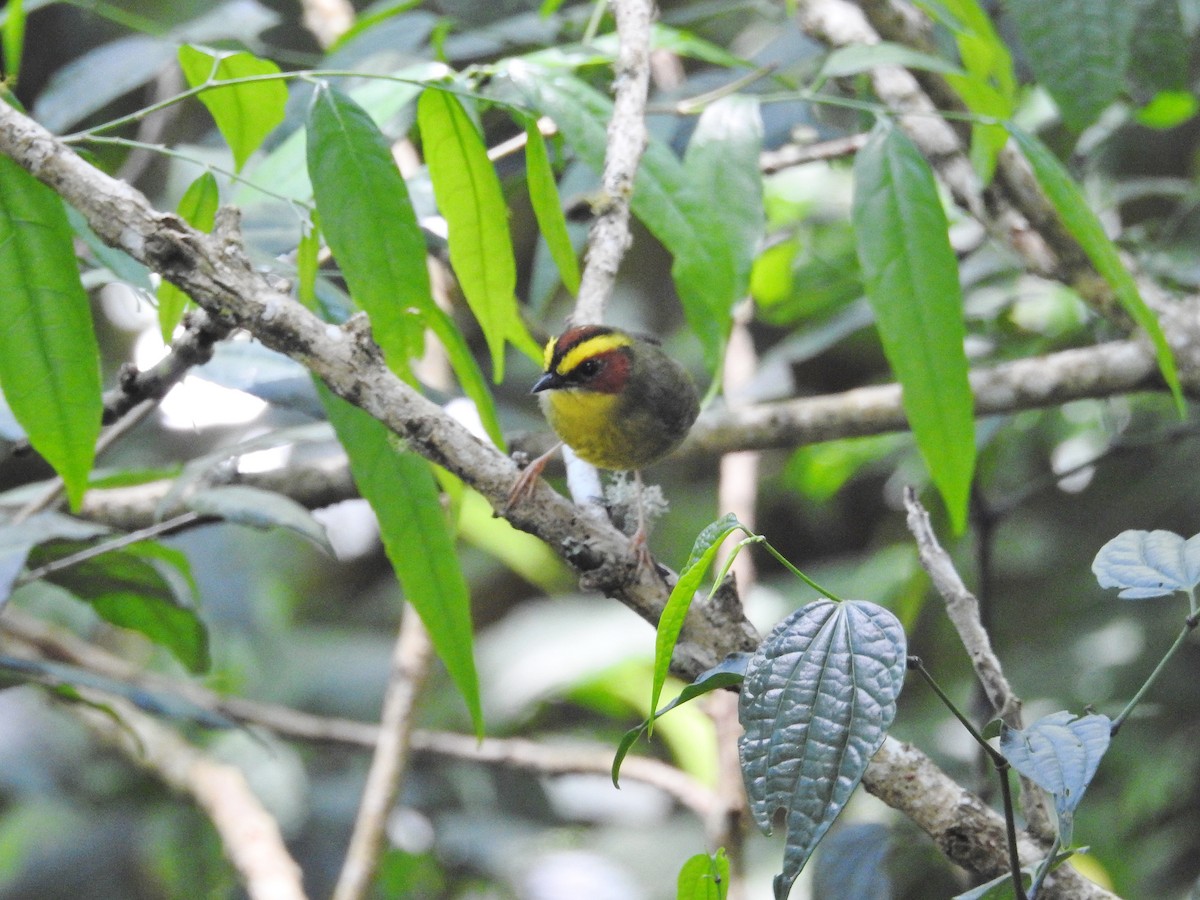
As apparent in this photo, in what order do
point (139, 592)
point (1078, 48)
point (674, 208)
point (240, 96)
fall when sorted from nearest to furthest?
1. point (240, 96)
2. point (674, 208)
3. point (139, 592)
4. point (1078, 48)

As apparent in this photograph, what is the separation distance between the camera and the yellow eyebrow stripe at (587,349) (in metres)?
2.11

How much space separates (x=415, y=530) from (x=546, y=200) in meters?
0.49

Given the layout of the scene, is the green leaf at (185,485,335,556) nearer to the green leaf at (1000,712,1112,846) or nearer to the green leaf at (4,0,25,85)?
the green leaf at (4,0,25,85)

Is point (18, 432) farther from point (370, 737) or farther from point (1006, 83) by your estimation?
point (1006, 83)

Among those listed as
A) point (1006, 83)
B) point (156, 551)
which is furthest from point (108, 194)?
point (1006, 83)

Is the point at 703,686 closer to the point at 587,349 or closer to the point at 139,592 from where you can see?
the point at 587,349

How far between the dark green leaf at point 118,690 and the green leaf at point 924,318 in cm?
128

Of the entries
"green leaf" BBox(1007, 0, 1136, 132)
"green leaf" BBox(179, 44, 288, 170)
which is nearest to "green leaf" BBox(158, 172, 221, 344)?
"green leaf" BBox(179, 44, 288, 170)

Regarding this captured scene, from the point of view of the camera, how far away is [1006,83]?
2.35 metres

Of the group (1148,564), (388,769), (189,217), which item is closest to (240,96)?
(189,217)

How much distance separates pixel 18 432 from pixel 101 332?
373 cm

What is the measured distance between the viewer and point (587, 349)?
2137mm

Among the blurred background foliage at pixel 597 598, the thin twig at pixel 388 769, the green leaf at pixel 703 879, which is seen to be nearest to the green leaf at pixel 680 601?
the green leaf at pixel 703 879

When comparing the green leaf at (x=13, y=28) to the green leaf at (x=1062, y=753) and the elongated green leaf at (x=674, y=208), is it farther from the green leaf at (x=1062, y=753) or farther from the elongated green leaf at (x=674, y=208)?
the green leaf at (x=1062, y=753)
